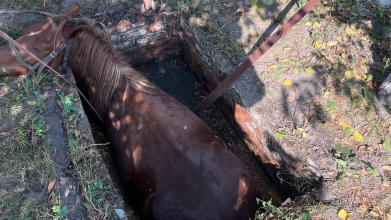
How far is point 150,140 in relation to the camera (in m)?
2.47

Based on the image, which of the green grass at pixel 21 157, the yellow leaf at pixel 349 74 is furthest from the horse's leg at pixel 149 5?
the yellow leaf at pixel 349 74

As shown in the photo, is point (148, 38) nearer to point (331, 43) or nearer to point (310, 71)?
point (310, 71)

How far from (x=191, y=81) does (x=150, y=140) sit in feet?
6.15

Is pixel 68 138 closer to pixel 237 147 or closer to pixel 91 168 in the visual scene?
pixel 91 168

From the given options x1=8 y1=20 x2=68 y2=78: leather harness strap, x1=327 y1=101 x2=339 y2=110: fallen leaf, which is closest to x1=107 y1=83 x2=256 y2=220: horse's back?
x1=8 y1=20 x2=68 y2=78: leather harness strap

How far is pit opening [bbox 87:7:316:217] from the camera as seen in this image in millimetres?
3051

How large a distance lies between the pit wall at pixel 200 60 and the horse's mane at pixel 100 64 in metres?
0.85

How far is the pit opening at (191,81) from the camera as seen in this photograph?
3.05 metres

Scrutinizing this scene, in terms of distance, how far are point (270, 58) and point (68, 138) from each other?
2.36 metres

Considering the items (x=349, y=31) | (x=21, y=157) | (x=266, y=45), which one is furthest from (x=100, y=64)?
(x=349, y=31)

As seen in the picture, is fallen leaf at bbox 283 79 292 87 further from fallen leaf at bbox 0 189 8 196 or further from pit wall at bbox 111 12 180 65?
fallen leaf at bbox 0 189 8 196

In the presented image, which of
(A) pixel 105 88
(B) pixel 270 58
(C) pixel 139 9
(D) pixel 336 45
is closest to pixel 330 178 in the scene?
(B) pixel 270 58

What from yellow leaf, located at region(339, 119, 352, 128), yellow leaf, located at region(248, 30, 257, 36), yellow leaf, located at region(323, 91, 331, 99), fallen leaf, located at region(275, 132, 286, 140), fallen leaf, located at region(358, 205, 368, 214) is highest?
yellow leaf, located at region(248, 30, 257, 36)

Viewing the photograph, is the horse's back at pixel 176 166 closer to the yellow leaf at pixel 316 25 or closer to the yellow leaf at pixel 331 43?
the yellow leaf at pixel 331 43
